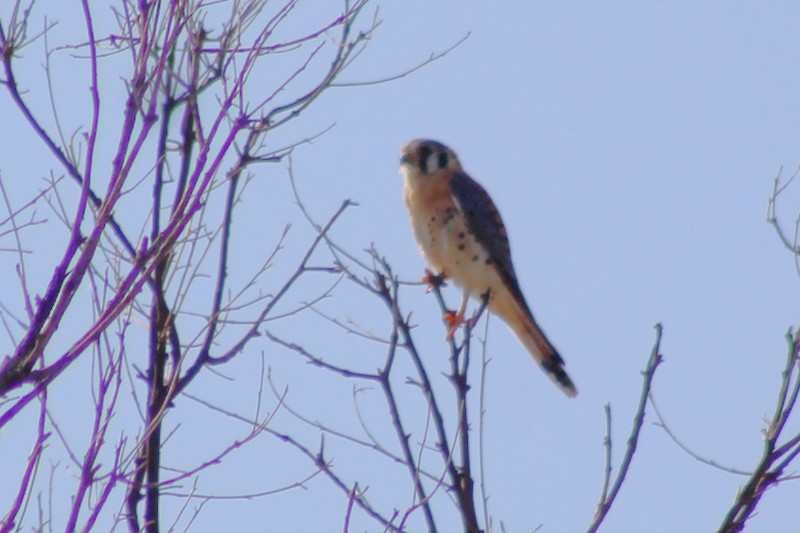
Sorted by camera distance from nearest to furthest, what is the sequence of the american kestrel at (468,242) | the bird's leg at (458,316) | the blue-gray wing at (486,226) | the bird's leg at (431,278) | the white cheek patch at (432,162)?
the bird's leg at (458,316)
the bird's leg at (431,278)
the american kestrel at (468,242)
the blue-gray wing at (486,226)
the white cheek patch at (432,162)

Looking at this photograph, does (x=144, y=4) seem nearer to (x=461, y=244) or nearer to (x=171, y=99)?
(x=171, y=99)

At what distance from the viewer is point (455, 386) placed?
10.3 feet

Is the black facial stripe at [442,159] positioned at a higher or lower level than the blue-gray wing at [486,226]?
higher

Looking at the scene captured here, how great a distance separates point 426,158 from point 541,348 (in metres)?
1.12

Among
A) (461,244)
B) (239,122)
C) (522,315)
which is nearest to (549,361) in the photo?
(522,315)

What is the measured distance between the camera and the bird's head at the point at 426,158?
21.1 ft

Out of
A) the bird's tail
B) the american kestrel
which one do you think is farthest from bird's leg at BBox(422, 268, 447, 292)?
the bird's tail

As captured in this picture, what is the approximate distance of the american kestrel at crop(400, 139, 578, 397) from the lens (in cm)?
611

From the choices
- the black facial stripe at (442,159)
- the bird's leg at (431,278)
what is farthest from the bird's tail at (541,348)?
the black facial stripe at (442,159)

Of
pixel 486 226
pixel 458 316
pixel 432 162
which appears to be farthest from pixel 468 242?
pixel 458 316

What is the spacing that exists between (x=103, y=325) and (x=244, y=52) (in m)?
1.35

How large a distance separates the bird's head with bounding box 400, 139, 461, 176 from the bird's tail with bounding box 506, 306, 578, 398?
823mm

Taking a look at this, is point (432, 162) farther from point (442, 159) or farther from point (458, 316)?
point (458, 316)

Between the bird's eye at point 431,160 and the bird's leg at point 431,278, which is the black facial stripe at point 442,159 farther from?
the bird's leg at point 431,278
